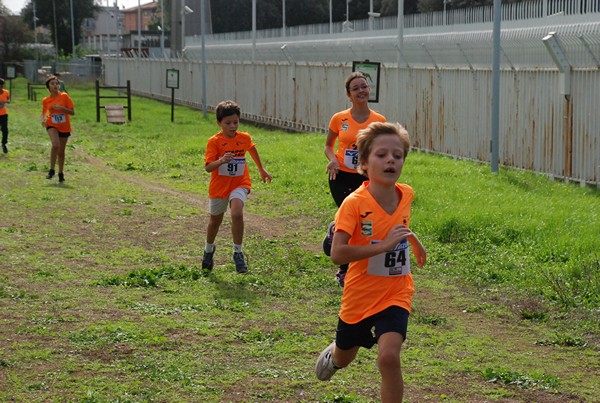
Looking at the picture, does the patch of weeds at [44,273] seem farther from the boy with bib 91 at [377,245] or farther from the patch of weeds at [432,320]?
the boy with bib 91 at [377,245]

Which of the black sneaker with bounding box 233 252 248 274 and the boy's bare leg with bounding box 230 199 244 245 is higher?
the boy's bare leg with bounding box 230 199 244 245

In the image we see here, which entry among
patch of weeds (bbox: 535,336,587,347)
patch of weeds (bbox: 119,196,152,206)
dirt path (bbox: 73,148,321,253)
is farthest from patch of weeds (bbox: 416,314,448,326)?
patch of weeds (bbox: 119,196,152,206)

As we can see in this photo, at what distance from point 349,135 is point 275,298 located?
164 cm

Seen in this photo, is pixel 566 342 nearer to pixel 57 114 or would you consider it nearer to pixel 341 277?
pixel 341 277

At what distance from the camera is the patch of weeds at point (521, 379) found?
6.53 meters

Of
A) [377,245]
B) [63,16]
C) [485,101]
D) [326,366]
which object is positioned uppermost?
[63,16]

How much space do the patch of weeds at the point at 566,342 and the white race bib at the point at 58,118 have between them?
39.0 feet

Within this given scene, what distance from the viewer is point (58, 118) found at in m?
17.8

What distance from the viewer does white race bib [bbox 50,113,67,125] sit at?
17750mm

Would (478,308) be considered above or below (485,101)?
below

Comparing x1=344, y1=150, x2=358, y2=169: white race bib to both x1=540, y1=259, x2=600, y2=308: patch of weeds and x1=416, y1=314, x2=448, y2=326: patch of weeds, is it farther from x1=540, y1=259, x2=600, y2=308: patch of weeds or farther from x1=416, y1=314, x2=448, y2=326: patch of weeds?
x1=540, y1=259, x2=600, y2=308: patch of weeds

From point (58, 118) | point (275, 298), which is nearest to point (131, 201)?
point (58, 118)

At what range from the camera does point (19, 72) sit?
299ft

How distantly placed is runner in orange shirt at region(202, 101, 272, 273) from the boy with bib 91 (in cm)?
464
